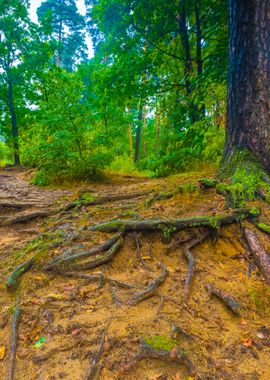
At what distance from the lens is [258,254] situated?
2.55 metres

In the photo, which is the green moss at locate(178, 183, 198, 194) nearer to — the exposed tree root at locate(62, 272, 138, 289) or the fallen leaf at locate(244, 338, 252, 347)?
the exposed tree root at locate(62, 272, 138, 289)

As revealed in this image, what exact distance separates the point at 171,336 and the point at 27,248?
6.77 feet

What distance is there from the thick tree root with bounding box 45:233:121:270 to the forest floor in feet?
0.16

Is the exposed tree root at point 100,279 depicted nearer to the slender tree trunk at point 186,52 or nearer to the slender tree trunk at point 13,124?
the slender tree trunk at point 186,52

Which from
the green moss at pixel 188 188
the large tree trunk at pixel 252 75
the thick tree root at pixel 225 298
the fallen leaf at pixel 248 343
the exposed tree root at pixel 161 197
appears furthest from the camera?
the exposed tree root at pixel 161 197

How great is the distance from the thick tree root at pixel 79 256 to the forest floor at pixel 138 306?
0.16ft

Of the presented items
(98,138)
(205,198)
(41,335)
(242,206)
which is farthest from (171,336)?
(98,138)

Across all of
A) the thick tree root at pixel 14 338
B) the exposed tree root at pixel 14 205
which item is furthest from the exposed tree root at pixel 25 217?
the thick tree root at pixel 14 338

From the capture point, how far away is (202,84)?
5.57 meters

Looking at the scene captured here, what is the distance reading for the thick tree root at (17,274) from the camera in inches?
90.3

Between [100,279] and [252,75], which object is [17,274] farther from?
[252,75]

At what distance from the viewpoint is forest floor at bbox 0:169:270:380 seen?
5.13 ft

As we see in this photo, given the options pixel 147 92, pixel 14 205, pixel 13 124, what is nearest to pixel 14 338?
pixel 14 205

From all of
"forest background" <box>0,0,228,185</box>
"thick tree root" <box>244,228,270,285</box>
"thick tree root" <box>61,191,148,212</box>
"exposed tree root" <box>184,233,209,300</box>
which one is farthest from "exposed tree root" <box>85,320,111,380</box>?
"forest background" <box>0,0,228,185</box>
